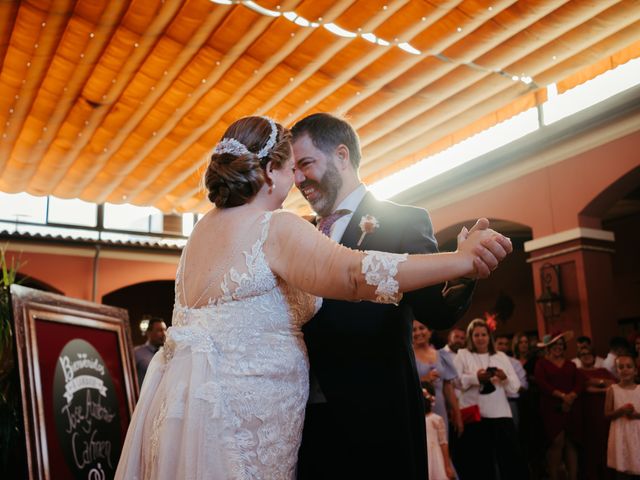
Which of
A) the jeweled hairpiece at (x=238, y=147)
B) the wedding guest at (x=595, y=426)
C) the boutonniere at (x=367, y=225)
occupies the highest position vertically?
the jeweled hairpiece at (x=238, y=147)

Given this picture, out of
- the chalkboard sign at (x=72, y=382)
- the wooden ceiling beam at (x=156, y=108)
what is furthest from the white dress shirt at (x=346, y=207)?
the wooden ceiling beam at (x=156, y=108)

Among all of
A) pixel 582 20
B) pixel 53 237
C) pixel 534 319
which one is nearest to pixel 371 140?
pixel 582 20

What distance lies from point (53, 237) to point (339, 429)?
12879 millimetres

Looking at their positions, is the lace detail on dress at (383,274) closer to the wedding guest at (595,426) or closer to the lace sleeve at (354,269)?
the lace sleeve at (354,269)

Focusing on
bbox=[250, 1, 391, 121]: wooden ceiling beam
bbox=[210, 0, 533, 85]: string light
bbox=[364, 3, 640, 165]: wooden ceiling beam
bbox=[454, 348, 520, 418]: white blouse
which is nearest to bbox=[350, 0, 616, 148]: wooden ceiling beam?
bbox=[364, 3, 640, 165]: wooden ceiling beam

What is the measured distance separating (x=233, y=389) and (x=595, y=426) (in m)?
7.14

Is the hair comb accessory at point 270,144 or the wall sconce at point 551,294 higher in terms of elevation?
the wall sconce at point 551,294

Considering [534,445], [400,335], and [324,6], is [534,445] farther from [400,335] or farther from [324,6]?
[400,335]

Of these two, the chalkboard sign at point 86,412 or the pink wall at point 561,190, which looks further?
the pink wall at point 561,190

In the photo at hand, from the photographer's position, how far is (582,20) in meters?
6.32

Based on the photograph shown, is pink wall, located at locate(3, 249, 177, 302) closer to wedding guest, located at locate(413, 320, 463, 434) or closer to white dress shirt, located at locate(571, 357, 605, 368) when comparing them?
white dress shirt, located at locate(571, 357, 605, 368)

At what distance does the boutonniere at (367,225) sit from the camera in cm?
246

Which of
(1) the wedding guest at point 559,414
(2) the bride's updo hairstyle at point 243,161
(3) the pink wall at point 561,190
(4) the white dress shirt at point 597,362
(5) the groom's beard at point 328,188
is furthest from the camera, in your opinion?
(3) the pink wall at point 561,190

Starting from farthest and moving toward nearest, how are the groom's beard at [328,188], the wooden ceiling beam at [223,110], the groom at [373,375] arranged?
the wooden ceiling beam at [223,110]
the groom's beard at [328,188]
the groom at [373,375]
